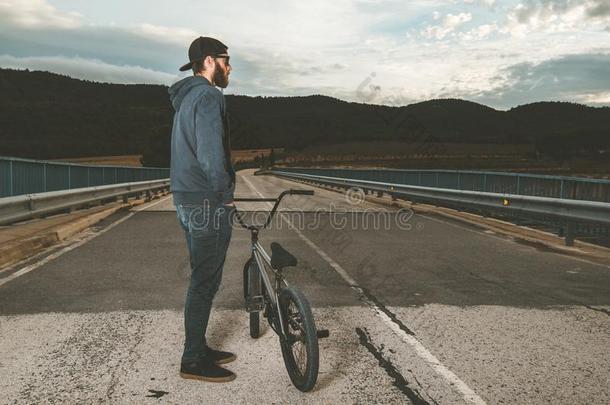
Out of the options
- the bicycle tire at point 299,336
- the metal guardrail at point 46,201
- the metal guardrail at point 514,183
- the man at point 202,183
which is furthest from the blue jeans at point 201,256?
the metal guardrail at point 514,183

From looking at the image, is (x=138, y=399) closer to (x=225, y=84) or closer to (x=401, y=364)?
(x=401, y=364)

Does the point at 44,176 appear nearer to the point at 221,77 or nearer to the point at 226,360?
the point at 226,360

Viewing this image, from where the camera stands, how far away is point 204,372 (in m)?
3.88

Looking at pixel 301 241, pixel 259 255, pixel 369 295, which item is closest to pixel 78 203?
pixel 301 241

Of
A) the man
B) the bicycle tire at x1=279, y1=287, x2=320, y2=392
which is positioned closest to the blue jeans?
the man

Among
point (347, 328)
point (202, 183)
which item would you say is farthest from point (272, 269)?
point (347, 328)

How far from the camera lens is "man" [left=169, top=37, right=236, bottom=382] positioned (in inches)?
144

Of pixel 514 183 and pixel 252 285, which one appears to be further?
pixel 514 183

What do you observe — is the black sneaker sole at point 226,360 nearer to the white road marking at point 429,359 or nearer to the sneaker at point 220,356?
Result: the sneaker at point 220,356

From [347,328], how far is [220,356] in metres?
1.38

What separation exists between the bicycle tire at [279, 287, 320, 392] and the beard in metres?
1.49

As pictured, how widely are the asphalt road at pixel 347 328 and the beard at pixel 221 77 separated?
6.77 ft

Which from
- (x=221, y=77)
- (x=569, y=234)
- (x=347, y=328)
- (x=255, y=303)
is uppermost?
(x=221, y=77)

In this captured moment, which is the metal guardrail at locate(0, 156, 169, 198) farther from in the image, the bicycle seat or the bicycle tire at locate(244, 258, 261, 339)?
the bicycle seat
